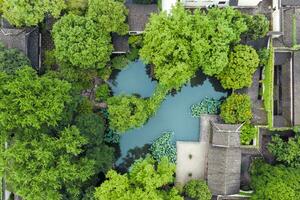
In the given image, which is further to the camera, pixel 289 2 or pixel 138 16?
pixel 138 16

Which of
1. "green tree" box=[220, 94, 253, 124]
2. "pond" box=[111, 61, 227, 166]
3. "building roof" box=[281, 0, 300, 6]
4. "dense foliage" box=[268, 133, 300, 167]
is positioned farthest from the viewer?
"pond" box=[111, 61, 227, 166]

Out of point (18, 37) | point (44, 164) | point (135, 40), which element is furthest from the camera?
point (135, 40)

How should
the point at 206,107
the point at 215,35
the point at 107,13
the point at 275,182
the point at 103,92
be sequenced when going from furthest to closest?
the point at 206,107
the point at 103,92
the point at 107,13
the point at 275,182
the point at 215,35

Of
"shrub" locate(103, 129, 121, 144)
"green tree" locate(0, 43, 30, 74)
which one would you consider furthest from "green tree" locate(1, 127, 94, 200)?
"green tree" locate(0, 43, 30, 74)

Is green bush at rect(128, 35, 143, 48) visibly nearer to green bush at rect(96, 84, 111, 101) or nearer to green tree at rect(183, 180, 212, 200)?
green bush at rect(96, 84, 111, 101)

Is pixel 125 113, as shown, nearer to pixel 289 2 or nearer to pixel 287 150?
pixel 287 150

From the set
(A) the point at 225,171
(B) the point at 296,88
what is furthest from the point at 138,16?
(A) the point at 225,171
